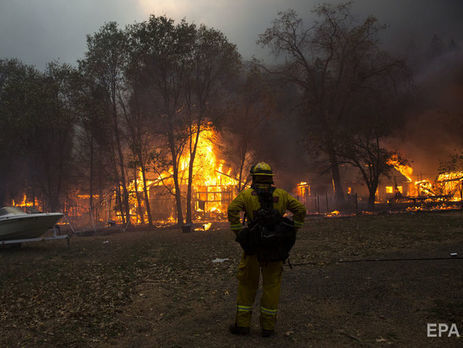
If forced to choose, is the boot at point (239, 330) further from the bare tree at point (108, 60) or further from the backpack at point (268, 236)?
the bare tree at point (108, 60)

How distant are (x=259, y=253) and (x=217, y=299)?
2.31 m

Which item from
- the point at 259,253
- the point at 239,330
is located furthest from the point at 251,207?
the point at 239,330

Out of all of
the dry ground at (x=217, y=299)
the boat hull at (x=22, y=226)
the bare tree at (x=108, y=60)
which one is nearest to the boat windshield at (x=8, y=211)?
the boat hull at (x=22, y=226)

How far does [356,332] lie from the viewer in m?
4.77

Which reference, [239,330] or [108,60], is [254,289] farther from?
[108,60]

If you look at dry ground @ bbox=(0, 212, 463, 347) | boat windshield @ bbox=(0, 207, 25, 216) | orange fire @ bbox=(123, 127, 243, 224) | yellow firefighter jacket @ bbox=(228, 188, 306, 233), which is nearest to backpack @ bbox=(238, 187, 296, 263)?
yellow firefighter jacket @ bbox=(228, 188, 306, 233)

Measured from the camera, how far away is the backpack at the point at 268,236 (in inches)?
189

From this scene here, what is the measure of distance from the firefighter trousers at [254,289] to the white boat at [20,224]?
474 inches

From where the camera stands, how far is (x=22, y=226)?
14.0 meters

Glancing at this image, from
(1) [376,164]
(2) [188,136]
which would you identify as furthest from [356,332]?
(1) [376,164]

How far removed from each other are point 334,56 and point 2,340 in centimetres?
3170

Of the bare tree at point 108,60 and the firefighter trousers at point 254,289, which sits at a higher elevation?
the bare tree at point 108,60

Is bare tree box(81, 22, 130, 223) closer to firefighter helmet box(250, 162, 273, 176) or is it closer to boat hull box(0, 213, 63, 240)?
boat hull box(0, 213, 63, 240)

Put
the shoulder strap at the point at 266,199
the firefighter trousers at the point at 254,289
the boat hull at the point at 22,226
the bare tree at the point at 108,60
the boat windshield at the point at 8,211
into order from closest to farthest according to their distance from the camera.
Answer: the firefighter trousers at the point at 254,289, the shoulder strap at the point at 266,199, the boat hull at the point at 22,226, the boat windshield at the point at 8,211, the bare tree at the point at 108,60
